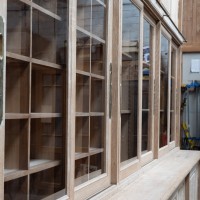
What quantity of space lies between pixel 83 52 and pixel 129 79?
2.35 feet

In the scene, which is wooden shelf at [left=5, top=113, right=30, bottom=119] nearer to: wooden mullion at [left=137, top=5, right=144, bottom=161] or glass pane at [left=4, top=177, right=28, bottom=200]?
glass pane at [left=4, top=177, right=28, bottom=200]

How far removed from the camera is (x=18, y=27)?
1.25 metres

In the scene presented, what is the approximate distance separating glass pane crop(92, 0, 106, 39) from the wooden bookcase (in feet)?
1.12

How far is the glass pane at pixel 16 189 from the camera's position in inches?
46.7

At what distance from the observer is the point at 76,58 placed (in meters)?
1.66

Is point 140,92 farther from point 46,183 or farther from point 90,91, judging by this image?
point 46,183

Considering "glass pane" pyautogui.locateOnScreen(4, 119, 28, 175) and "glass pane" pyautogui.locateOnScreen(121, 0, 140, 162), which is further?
"glass pane" pyautogui.locateOnScreen(121, 0, 140, 162)

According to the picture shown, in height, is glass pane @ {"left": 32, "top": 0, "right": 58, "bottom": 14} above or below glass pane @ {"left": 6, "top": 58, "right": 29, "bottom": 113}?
above

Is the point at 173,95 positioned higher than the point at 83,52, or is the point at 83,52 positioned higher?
the point at 83,52

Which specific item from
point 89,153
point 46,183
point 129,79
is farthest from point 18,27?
point 129,79

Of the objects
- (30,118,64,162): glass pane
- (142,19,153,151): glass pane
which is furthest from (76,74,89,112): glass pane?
(142,19,153,151): glass pane

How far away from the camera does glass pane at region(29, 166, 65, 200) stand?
4.43 feet

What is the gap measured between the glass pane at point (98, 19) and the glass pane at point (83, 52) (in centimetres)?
12

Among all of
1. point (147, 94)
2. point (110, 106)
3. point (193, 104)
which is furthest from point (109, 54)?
point (193, 104)
